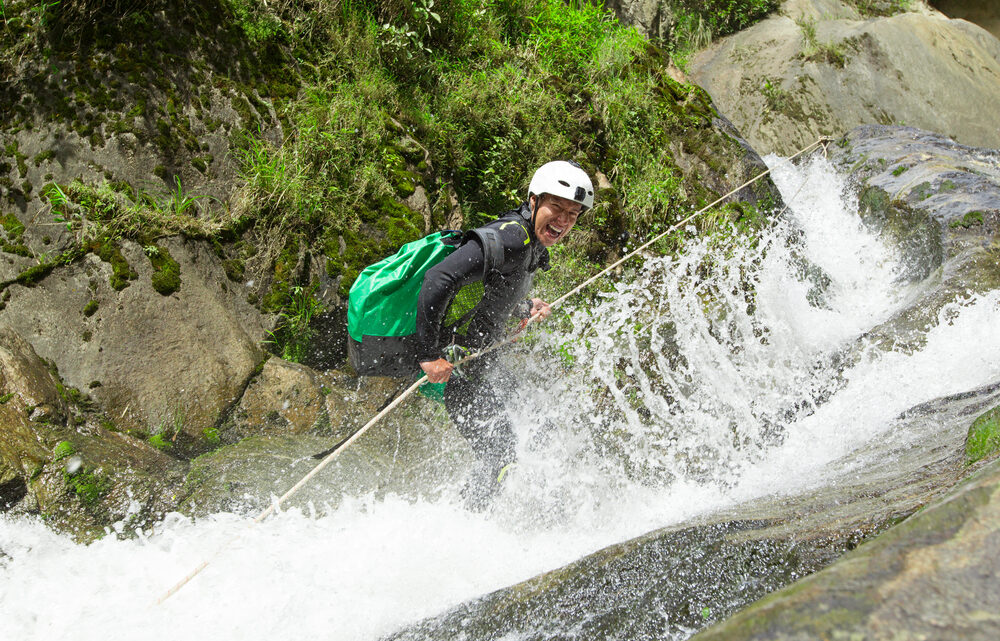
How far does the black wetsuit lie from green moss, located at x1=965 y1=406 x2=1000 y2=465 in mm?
2115

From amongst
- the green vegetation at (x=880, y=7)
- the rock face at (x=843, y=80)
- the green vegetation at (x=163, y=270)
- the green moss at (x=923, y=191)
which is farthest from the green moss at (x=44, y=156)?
the green vegetation at (x=880, y=7)

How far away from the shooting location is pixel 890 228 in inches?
284

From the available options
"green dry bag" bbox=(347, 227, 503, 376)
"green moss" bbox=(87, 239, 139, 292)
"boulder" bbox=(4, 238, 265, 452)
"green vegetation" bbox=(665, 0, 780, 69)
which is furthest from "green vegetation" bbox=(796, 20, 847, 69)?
"green moss" bbox=(87, 239, 139, 292)

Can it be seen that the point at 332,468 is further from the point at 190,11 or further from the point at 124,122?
the point at 190,11

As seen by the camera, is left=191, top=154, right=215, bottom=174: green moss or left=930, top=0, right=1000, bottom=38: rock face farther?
left=930, top=0, right=1000, bottom=38: rock face

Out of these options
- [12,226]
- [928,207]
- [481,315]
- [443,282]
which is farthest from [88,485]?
[928,207]

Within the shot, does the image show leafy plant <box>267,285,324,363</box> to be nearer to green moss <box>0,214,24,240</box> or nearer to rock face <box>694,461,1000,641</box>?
green moss <box>0,214,24,240</box>

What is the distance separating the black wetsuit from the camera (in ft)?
10.2

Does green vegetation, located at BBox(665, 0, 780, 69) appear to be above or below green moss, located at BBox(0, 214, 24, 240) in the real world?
above

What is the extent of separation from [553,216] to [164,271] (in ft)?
8.96

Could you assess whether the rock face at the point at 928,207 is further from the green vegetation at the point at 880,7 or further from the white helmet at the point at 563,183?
the green vegetation at the point at 880,7

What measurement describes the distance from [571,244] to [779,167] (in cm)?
495

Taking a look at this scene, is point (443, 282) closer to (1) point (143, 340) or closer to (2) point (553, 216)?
(2) point (553, 216)

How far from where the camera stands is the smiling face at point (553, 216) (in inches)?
137
